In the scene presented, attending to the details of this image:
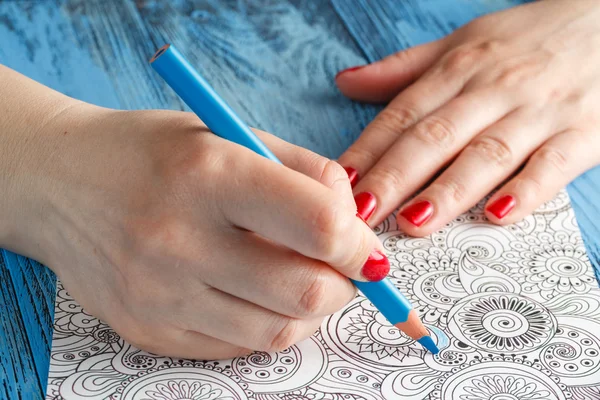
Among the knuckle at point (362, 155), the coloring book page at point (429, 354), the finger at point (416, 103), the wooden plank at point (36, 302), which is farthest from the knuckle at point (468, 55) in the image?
the wooden plank at point (36, 302)

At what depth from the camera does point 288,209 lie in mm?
567

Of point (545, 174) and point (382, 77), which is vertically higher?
point (382, 77)

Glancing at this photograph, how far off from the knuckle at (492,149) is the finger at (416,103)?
0.05 metres

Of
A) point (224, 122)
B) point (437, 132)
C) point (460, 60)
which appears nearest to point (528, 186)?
point (437, 132)

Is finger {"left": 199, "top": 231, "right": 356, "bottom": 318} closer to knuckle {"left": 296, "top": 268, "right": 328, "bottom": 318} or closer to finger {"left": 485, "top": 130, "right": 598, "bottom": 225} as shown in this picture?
knuckle {"left": 296, "top": 268, "right": 328, "bottom": 318}

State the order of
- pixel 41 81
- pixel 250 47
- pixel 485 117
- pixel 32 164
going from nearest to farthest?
1. pixel 32 164
2. pixel 485 117
3. pixel 41 81
4. pixel 250 47

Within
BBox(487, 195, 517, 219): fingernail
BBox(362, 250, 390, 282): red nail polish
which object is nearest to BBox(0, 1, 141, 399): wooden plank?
BBox(362, 250, 390, 282): red nail polish

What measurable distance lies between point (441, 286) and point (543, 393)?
0.17m

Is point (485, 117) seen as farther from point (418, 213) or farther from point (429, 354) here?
point (429, 354)

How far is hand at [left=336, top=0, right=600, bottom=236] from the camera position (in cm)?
90

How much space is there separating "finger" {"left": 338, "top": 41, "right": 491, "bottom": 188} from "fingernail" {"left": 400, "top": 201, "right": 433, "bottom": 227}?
0.10m

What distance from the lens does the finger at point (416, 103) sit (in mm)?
962

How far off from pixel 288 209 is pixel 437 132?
450mm

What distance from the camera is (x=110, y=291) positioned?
0.66 meters
